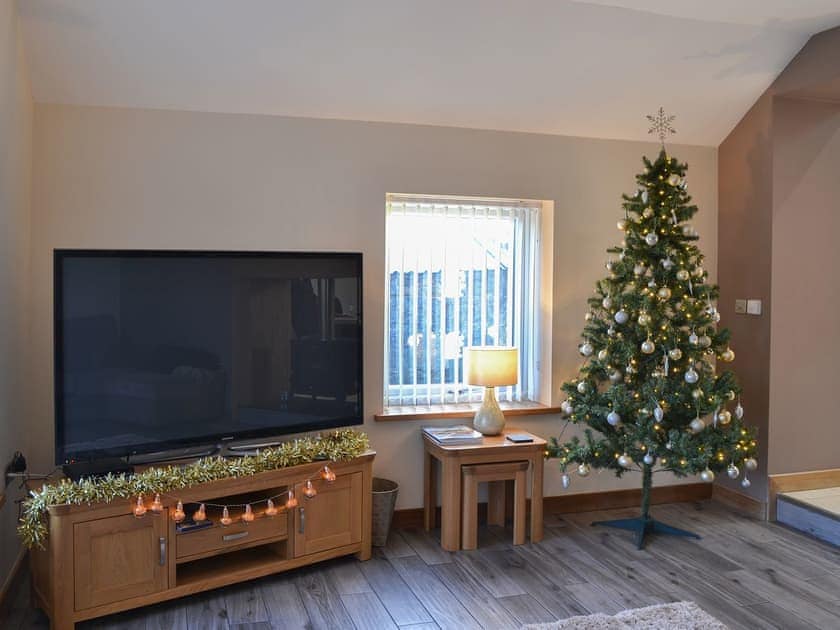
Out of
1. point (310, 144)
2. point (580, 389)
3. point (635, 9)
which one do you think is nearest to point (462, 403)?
point (580, 389)

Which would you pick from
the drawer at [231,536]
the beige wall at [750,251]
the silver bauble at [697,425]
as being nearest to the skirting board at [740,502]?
the beige wall at [750,251]

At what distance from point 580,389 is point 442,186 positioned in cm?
137

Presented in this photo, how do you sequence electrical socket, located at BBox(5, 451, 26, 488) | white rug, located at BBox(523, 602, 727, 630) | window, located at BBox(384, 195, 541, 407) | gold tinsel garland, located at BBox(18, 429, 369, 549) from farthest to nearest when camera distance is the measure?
window, located at BBox(384, 195, 541, 407), electrical socket, located at BBox(5, 451, 26, 488), white rug, located at BBox(523, 602, 727, 630), gold tinsel garland, located at BBox(18, 429, 369, 549)

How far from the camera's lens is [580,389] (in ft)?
13.4

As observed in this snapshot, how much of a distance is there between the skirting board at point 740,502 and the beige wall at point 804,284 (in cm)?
23

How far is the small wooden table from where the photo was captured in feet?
12.7

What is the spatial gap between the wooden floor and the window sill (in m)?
0.65

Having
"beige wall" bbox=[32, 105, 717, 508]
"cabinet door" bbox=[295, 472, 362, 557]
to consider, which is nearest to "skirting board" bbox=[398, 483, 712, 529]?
"beige wall" bbox=[32, 105, 717, 508]

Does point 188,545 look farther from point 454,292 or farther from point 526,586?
point 454,292

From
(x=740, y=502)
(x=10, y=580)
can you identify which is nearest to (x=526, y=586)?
(x=740, y=502)

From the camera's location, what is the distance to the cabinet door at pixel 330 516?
351 centimetres

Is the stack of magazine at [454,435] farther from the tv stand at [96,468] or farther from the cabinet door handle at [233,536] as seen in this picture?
the tv stand at [96,468]

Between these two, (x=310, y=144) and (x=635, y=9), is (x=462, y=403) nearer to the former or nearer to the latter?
(x=310, y=144)

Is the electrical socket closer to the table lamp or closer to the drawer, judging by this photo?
the drawer
